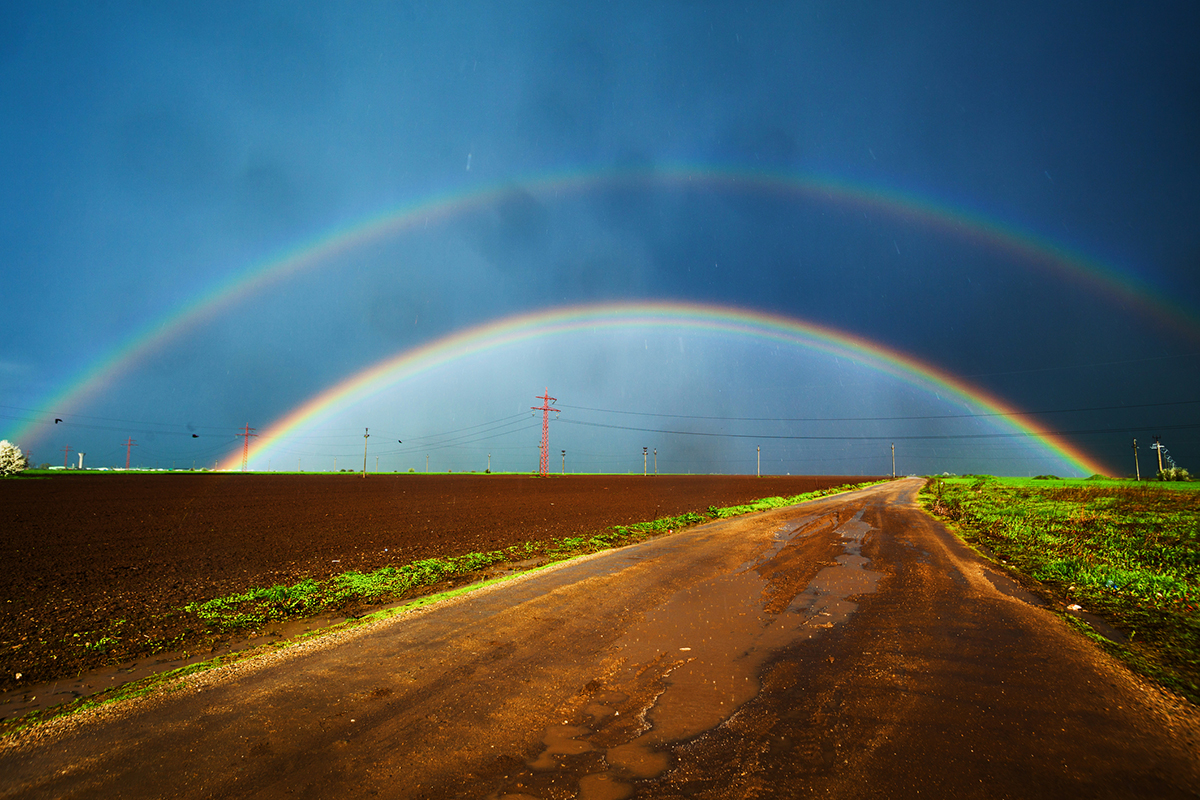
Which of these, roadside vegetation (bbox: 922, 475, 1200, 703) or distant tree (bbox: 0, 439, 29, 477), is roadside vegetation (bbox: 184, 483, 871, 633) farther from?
distant tree (bbox: 0, 439, 29, 477)

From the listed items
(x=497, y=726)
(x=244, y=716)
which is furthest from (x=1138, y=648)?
(x=244, y=716)

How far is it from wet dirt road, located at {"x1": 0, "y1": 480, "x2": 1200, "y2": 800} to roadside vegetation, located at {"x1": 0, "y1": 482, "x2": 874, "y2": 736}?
723 millimetres

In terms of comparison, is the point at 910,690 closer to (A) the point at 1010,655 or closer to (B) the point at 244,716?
(A) the point at 1010,655

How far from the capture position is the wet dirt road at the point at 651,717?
3564 mm

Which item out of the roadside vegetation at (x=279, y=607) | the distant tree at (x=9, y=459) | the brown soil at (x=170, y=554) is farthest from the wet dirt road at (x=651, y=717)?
the distant tree at (x=9, y=459)

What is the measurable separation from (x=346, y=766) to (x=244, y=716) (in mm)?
1471

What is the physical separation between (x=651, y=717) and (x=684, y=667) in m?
1.28

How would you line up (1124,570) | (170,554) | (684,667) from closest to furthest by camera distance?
(684,667)
(1124,570)
(170,554)

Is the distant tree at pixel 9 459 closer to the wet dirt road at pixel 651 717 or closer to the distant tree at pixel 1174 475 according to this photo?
the wet dirt road at pixel 651 717

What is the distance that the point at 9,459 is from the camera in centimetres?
8606

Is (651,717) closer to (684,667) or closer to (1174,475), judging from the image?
(684,667)

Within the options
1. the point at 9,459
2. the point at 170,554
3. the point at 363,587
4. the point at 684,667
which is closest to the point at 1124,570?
the point at 684,667

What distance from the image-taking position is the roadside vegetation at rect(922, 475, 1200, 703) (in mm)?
6199

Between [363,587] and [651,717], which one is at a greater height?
[651,717]
